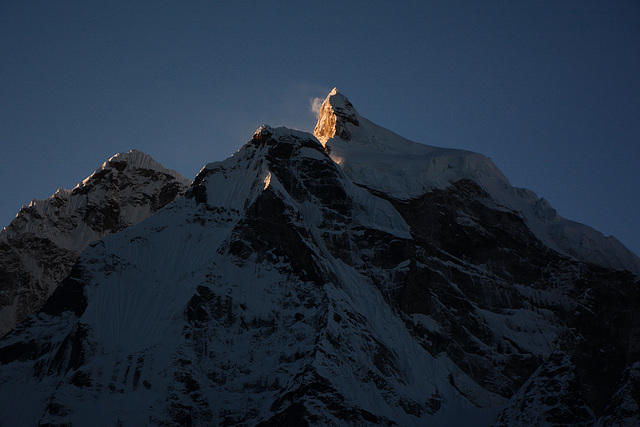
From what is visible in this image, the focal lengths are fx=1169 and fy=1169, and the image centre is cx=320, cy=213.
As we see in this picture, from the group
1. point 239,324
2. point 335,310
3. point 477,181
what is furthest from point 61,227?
point 335,310

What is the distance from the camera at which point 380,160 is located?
190 meters

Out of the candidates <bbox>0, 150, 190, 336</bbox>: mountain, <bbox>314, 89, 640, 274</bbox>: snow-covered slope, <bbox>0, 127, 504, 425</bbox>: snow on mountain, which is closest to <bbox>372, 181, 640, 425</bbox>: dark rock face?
<bbox>314, 89, 640, 274</bbox>: snow-covered slope

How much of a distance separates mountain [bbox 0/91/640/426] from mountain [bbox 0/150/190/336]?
29.2m

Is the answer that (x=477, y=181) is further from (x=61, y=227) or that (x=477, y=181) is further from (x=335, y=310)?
(x=61, y=227)

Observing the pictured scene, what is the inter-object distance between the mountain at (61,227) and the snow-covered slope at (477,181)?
33.6m

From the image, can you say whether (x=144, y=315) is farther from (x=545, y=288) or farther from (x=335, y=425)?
(x=545, y=288)

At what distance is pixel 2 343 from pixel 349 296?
43922mm

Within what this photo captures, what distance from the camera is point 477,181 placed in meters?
188

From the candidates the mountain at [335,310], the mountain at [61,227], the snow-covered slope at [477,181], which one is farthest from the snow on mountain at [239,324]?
the mountain at [61,227]

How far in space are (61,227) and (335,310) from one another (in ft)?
226

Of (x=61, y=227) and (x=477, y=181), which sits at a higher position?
(x=477, y=181)

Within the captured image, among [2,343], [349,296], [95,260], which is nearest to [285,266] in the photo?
[349,296]

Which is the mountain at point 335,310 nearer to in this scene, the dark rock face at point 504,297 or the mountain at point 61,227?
the dark rock face at point 504,297

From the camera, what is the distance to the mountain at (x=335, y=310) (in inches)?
5064
